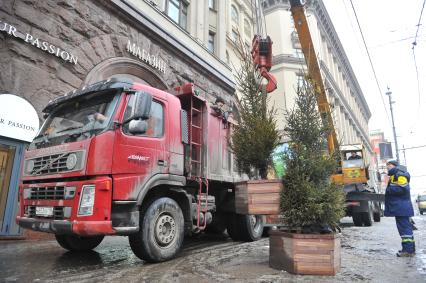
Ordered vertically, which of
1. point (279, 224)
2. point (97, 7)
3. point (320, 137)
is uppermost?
point (97, 7)

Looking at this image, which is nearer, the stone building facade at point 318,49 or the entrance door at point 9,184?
the entrance door at point 9,184

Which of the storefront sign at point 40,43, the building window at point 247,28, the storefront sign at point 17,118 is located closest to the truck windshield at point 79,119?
the storefront sign at point 17,118

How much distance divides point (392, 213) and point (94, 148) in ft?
18.4

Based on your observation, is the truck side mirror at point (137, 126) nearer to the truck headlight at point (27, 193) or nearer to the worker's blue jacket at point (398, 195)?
the truck headlight at point (27, 193)

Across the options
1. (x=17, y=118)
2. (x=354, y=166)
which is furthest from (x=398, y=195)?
(x=354, y=166)

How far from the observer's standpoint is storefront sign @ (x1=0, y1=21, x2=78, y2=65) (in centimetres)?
816

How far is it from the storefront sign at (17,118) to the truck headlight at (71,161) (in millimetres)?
4174

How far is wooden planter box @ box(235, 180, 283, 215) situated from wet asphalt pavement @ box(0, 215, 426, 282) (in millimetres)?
869

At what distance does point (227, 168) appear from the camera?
25.3ft

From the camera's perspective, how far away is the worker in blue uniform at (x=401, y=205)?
6367 mm

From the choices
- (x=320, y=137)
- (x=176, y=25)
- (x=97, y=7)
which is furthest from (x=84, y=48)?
(x=320, y=137)

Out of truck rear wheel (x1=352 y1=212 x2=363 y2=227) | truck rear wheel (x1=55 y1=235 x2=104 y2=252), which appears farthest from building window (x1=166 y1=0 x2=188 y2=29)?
truck rear wheel (x1=55 y1=235 x2=104 y2=252)

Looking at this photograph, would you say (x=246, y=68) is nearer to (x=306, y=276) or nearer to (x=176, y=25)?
(x=306, y=276)

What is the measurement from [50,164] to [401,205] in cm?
627
